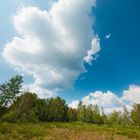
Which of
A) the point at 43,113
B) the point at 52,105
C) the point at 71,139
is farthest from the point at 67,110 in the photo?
the point at 71,139

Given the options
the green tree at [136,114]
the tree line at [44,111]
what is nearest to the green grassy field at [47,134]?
the tree line at [44,111]

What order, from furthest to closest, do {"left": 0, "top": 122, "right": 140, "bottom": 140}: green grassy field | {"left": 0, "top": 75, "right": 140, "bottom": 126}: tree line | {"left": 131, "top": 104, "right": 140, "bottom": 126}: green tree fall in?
{"left": 131, "top": 104, "right": 140, "bottom": 126}: green tree < {"left": 0, "top": 75, "right": 140, "bottom": 126}: tree line < {"left": 0, "top": 122, "right": 140, "bottom": 140}: green grassy field

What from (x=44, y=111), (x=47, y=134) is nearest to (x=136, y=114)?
(x=44, y=111)

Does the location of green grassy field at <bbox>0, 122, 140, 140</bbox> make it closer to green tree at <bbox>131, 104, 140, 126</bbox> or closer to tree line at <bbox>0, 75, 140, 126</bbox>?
tree line at <bbox>0, 75, 140, 126</bbox>

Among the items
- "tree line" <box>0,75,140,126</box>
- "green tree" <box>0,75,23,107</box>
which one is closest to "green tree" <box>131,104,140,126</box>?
"tree line" <box>0,75,140,126</box>

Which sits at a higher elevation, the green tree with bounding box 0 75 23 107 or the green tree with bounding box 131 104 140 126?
the green tree with bounding box 131 104 140 126

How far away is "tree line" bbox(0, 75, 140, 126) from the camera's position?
51.4 meters

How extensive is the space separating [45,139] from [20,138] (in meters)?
1.87

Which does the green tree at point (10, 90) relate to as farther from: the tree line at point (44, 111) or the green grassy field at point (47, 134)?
the green grassy field at point (47, 134)

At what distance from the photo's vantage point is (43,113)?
85.9m

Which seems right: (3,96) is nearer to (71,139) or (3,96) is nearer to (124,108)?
(71,139)

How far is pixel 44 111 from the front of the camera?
86438 millimetres

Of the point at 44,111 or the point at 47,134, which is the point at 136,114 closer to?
the point at 44,111

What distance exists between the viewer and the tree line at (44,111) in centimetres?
5136
